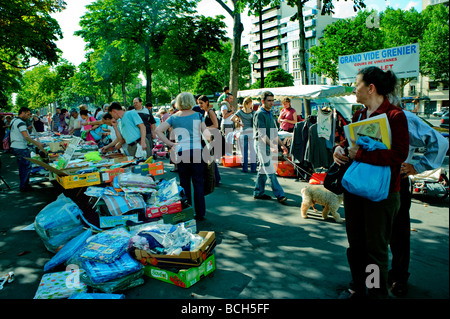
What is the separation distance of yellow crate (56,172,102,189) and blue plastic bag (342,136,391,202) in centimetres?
386

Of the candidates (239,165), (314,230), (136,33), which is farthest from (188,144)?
(136,33)

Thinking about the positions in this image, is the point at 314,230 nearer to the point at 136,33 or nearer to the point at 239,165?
the point at 239,165

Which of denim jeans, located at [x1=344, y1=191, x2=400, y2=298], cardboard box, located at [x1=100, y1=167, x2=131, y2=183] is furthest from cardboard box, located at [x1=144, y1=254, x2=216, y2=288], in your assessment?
cardboard box, located at [x1=100, y1=167, x2=131, y2=183]

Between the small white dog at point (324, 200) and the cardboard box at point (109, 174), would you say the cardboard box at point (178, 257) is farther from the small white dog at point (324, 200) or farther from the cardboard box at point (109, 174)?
the small white dog at point (324, 200)

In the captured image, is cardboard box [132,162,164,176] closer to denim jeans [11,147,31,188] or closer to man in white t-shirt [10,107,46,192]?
man in white t-shirt [10,107,46,192]

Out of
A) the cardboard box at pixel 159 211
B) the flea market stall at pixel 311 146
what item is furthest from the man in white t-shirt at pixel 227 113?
the cardboard box at pixel 159 211

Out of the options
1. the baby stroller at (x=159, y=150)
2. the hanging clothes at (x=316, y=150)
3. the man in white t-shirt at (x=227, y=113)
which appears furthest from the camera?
the baby stroller at (x=159, y=150)

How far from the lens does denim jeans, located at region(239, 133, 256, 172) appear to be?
877cm

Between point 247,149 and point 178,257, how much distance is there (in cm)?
591

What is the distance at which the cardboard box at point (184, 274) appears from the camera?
3.20 meters

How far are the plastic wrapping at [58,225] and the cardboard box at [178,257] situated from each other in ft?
4.28

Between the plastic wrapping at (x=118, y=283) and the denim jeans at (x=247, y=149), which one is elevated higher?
the denim jeans at (x=247, y=149)

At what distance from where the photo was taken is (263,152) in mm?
6219

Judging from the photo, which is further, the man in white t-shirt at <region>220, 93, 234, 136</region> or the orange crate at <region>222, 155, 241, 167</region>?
the man in white t-shirt at <region>220, 93, 234, 136</region>
